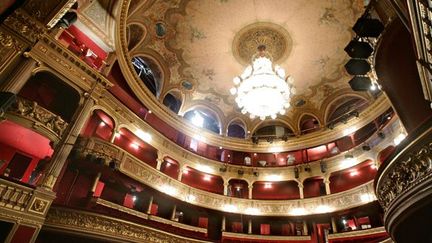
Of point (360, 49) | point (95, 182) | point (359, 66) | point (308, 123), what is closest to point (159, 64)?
point (95, 182)

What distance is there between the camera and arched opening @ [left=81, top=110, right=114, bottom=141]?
1162 centimetres

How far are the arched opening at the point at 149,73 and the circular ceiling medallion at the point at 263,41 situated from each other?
5045mm

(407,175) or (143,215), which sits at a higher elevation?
(143,215)

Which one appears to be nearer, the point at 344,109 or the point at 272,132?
the point at 344,109

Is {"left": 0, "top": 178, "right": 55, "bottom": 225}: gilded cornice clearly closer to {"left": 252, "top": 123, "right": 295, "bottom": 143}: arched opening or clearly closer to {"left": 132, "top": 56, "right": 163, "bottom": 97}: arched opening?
{"left": 132, "top": 56, "right": 163, "bottom": 97}: arched opening

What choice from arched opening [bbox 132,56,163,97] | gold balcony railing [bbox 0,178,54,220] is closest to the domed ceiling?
arched opening [bbox 132,56,163,97]

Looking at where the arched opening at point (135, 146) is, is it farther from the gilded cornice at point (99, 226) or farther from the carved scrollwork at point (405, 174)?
the carved scrollwork at point (405, 174)

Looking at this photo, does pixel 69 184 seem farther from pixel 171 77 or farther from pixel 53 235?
pixel 171 77

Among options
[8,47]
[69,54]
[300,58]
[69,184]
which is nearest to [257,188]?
[300,58]

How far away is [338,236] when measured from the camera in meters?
13.2

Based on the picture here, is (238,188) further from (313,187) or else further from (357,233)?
(357,233)

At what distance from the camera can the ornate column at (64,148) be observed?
8.41 meters

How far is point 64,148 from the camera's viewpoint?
9.15 m

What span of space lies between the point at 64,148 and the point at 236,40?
35.0ft
